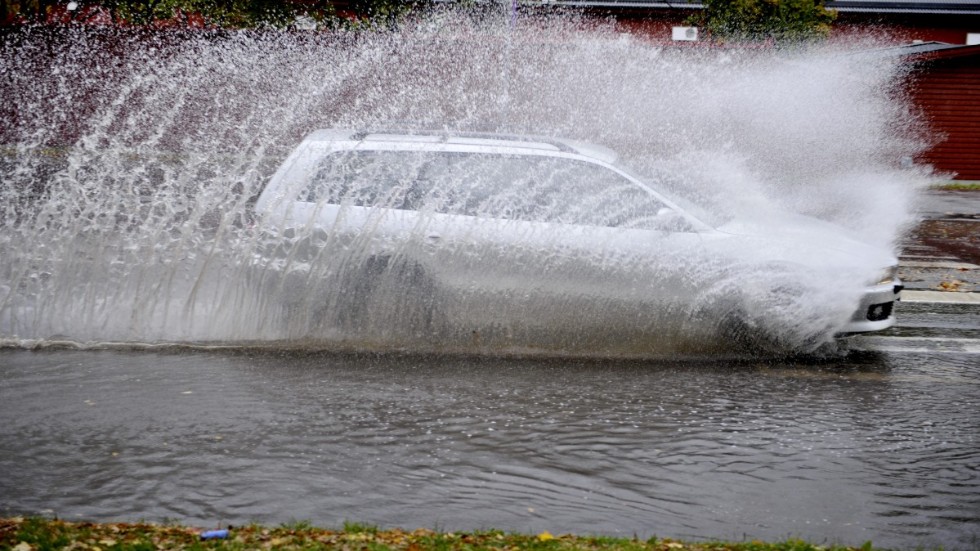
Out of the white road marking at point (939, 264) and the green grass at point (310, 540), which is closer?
the green grass at point (310, 540)

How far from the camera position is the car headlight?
756 cm

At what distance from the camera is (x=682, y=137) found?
851 inches

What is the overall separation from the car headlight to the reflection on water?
0.66 m

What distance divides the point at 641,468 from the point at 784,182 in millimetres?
16624

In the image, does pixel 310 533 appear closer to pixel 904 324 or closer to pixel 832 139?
pixel 904 324

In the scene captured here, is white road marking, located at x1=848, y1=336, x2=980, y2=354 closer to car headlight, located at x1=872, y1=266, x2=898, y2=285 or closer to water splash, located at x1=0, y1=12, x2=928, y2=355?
car headlight, located at x1=872, y1=266, x2=898, y2=285

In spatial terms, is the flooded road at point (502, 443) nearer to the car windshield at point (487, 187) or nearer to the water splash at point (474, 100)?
the car windshield at point (487, 187)

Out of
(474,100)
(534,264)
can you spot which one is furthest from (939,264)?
(474,100)

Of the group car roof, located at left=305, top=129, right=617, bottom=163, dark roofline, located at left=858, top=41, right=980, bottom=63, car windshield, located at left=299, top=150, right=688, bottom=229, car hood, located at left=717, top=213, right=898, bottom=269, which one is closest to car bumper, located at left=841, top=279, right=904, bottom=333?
car hood, located at left=717, top=213, right=898, bottom=269

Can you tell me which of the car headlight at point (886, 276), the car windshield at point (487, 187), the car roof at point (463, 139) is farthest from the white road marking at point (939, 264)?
the car windshield at point (487, 187)

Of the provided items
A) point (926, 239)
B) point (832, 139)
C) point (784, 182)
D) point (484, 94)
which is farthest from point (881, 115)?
point (926, 239)

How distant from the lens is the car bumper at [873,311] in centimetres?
748

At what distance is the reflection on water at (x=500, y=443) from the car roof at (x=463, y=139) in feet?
6.02

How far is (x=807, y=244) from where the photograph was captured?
7.64 metres
